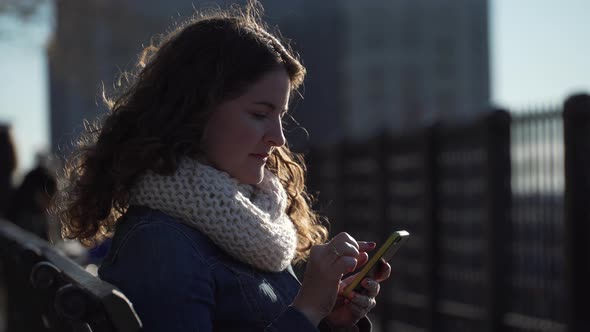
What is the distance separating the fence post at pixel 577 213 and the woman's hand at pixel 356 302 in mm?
3834

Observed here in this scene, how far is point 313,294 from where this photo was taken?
2.11 meters

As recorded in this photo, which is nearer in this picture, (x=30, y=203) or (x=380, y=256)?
(x=380, y=256)

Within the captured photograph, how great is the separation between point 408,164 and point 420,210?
18.5 inches

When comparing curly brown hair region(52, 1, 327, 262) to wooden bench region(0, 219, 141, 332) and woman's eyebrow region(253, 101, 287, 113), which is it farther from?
wooden bench region(0, 219, 141, 332)

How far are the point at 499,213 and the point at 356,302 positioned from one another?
4.87 m

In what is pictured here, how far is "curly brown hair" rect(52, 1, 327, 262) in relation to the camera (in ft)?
7.33

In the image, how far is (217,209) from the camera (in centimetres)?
217

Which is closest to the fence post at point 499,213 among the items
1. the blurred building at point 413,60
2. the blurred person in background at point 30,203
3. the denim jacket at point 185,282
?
the blurred person in background at point 30,203

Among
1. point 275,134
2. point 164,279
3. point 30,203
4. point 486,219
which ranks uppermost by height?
point 275,134

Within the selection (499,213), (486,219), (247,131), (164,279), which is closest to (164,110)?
(247,131)

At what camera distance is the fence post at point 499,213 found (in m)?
7.00

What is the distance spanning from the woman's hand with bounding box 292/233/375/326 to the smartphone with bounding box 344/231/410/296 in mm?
112

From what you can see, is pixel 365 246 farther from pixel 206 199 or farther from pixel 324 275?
pixel 206 199

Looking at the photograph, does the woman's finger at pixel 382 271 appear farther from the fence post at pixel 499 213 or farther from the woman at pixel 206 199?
the fence post at pixel 499 213
